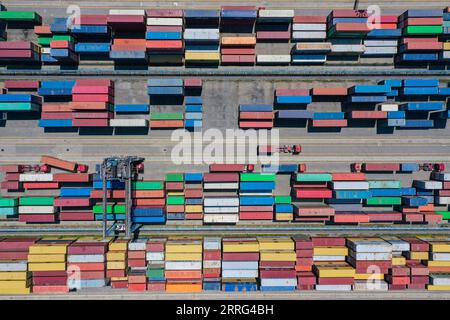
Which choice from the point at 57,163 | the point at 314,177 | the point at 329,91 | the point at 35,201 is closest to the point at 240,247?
the point at 314,177

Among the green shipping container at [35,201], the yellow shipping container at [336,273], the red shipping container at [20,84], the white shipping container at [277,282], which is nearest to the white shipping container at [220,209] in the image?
the white shipping container at [277,282]

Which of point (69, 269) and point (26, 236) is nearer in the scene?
point (69, 269)

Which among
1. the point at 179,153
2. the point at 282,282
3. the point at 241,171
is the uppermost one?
the point at 179,153

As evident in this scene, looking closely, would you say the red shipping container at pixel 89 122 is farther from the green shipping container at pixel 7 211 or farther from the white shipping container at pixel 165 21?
the white shipping container at pixel 165 21

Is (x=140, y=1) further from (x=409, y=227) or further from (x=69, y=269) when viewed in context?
(x=409, y=227)

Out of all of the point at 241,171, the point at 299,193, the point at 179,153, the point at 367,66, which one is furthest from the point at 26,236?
the point at 367,66

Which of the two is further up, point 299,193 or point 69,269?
point 299,193

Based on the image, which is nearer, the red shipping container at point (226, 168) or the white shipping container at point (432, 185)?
the red shipping container at point (226, 168)
